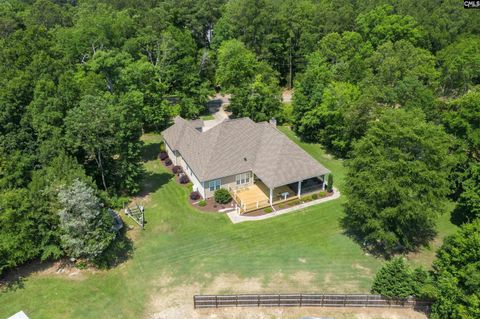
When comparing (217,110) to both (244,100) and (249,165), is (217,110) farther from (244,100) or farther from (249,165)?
(249,165)

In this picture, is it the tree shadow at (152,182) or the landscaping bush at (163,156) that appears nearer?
the tree shadow at (152,182)

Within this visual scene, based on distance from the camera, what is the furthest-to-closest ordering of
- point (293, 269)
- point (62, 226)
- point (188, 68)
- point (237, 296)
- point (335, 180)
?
point (188, 68) < point (335, 180) < point (293, 269) < point (62, 226) < point (237, 296)

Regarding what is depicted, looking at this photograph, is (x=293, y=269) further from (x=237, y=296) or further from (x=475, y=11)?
(x=475, y=11)

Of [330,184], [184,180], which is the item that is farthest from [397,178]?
[184,180]

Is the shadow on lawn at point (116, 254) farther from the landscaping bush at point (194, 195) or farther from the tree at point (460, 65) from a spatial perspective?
the tree at point (460, 65)

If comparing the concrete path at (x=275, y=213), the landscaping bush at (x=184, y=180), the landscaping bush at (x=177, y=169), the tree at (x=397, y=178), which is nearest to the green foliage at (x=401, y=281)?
the tree at (x=397, y=178)

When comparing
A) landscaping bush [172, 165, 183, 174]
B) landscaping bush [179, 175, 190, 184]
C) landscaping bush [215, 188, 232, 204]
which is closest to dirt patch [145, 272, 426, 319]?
landscaping bush [215, 188, 232, 204]

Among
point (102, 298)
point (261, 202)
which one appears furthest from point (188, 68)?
point (102, 298)
